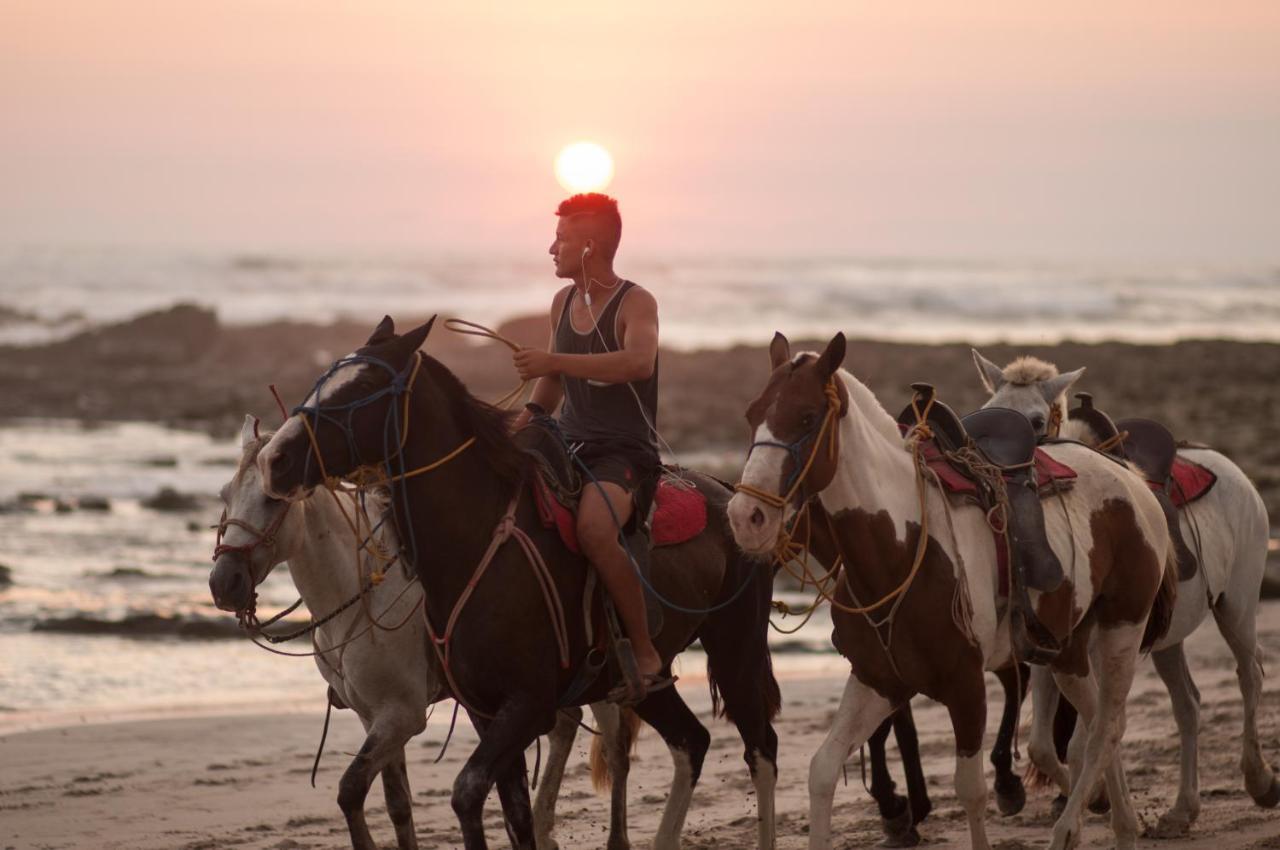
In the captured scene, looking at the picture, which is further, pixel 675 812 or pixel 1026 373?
pixel 1026 373

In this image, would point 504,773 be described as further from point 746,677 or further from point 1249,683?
point 1249,683

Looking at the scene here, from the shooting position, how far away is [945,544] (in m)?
6.06

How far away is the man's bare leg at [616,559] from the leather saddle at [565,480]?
0.06 metres

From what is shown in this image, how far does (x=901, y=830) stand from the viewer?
7.64 meters

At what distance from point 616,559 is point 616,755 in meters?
1.68

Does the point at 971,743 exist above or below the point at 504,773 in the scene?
above

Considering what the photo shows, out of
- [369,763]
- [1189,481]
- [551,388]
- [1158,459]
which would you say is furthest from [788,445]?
[1189,481]

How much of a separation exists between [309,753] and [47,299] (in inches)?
2260

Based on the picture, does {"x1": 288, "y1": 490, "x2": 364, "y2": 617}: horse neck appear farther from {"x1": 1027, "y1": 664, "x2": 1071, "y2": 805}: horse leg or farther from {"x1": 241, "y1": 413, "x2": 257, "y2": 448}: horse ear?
{"x1": 1027, "y1": 664, "x2": 1071, "y2": 805}: horse leg

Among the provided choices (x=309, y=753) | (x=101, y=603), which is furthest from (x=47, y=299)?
(x=309, y=753)

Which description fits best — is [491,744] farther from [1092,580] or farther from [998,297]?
[998,297]

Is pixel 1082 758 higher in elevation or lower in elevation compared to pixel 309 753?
higher

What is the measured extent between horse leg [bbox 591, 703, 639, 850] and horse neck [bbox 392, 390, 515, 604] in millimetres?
1801

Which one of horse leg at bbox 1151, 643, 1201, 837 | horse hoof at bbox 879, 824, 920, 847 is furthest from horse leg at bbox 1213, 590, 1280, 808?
horse hoof at bbox 879, 824, 920, 847
